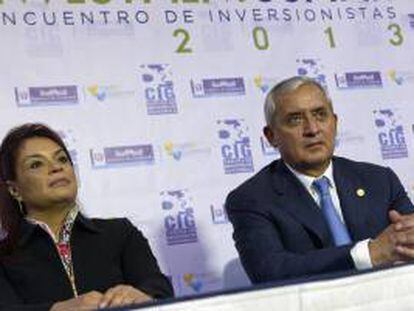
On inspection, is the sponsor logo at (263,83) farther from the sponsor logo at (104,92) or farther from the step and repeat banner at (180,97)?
the sponsor logo at (104,92)

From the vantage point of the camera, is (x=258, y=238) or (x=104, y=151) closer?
(x=258, y=238)

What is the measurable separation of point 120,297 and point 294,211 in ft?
2.02

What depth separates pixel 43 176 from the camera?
6.31 ft

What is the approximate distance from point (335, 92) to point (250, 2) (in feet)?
1.74

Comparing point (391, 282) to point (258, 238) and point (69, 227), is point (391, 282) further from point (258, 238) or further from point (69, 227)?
point (69, 227)

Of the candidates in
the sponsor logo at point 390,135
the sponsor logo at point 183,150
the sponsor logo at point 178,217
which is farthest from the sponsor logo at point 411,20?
the sponsor logo at point 178,217

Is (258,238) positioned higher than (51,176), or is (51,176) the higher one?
(51,176)

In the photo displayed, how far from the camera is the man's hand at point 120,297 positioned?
149 cm

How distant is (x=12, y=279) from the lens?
181 cm

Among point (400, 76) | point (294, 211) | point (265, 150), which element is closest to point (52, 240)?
point (294, 211)

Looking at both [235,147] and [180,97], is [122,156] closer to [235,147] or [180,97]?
[180,97]

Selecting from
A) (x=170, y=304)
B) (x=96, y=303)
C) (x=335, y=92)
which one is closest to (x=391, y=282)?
(x=170, y=304)

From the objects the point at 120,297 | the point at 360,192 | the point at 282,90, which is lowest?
the point at 120,297

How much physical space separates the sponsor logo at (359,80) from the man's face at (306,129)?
103 centimetres
